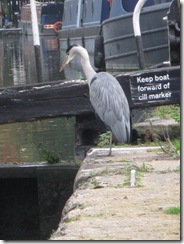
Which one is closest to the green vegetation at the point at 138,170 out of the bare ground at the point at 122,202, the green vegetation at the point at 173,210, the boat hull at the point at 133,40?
the bare ground at the point at 122,202

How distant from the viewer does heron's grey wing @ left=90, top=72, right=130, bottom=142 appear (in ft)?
27.3

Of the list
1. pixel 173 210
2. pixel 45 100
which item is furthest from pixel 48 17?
pixel 173 210

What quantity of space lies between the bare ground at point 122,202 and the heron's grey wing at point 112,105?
105cm

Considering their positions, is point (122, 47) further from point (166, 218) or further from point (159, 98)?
point (166, 218)

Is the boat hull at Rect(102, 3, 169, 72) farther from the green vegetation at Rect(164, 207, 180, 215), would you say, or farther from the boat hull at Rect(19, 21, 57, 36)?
the boat hull at Rect(19, 21, 57, 36)

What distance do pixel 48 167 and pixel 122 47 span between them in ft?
36.8

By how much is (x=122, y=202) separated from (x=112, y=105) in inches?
123

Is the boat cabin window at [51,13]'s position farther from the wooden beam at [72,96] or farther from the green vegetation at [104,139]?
the green vegetation at [104,139]

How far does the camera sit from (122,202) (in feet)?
17.6

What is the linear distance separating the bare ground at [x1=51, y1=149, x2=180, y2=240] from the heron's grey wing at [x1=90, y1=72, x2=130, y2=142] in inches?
41.4

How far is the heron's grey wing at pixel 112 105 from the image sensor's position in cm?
832

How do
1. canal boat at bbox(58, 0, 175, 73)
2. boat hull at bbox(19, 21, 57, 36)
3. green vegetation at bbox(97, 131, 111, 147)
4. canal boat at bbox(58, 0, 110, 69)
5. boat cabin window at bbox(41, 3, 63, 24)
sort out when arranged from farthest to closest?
boat hull at bbox(19, 21, 57, 36)
boat cabin window at bbox(41, 3, 63, 24)
canal boat at bbox(58, 0, 110, 69)
canal boat at bbox(58, 0, 175, 73)
green vegetation at bbox(97, 131, 111, 147)

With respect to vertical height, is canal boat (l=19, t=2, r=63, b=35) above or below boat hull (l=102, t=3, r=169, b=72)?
above

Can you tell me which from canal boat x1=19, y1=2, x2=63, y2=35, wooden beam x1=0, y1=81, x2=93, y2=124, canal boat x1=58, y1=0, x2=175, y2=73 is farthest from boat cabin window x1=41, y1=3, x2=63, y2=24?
wooden beam x1=0, y1=81, x2=93, y2=124
